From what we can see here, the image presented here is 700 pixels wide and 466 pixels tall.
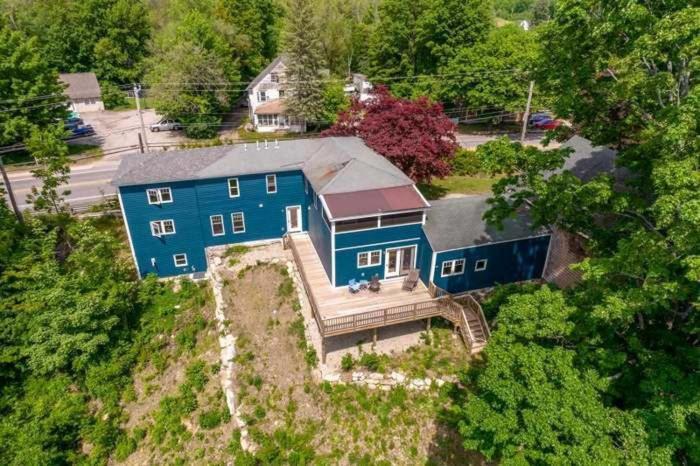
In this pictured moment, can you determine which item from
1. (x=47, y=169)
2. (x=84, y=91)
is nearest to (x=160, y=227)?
(x=47, y=169)

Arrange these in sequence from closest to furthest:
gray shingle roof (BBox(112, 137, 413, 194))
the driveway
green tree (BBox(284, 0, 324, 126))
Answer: gray shingle roof (BBox(112, 137, 413, 194)) < green tree (BBox(284, 0, 324, 126)) < the driveway

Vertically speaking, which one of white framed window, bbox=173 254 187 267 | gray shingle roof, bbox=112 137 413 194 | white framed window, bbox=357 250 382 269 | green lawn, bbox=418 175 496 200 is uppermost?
gray shingle roof, bbox=112 137 413 194

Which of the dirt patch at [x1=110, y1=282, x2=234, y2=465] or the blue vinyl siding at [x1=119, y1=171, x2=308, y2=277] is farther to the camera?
the blue vinyl siding at [x1=119, y1=171, x2=308, y2=277]

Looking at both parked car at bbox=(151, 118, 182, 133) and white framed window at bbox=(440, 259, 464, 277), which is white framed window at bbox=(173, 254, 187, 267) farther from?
parked car at bbox=(151, 118, 182, 133)

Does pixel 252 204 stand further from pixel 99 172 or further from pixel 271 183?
pixel 99 172

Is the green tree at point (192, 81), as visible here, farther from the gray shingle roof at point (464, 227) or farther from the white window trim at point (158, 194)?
the gray shingle roof at point (464, 227)

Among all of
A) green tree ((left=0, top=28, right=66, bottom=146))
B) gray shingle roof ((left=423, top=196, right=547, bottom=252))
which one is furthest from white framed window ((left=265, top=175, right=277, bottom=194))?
green tree ((left=0, top=28, right=66, bottom=146))

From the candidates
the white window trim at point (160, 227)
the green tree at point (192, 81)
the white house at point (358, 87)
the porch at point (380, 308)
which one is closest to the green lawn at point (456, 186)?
the porch at point (380, 308)
